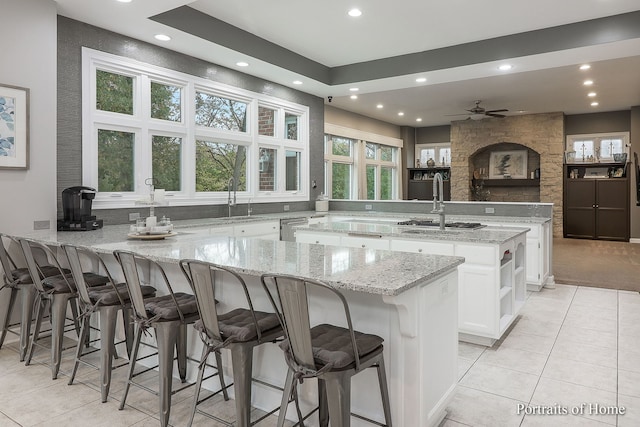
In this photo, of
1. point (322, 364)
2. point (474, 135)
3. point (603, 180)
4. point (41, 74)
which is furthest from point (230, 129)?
point (603, 180)

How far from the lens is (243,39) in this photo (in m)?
4.98

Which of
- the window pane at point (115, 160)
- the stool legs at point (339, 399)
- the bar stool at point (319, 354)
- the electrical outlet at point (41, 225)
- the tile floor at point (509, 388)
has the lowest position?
the tile floor at point (509, 388)

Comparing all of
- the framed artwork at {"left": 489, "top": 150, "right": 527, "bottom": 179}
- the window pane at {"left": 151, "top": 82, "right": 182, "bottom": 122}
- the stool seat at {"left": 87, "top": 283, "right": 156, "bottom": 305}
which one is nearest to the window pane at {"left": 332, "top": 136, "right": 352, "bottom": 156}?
the framed artwork at {"left": 489, "top": 150, "right": 527, "bottom": 179}

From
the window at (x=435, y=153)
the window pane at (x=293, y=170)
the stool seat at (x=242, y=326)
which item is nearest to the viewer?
the stool seat at (x=242, y=326)

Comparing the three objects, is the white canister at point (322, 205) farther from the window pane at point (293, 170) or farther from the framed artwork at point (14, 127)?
the framed artwork at point (14, 127)

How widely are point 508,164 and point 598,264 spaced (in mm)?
4872

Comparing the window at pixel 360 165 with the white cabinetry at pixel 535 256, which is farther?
the window at pixel 360 165

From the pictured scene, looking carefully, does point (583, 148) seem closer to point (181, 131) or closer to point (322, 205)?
point (322, 205)

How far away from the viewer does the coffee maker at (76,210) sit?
12.4ft

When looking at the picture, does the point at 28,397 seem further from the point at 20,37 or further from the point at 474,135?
the point at 474,135

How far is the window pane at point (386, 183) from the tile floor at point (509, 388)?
7.68 m

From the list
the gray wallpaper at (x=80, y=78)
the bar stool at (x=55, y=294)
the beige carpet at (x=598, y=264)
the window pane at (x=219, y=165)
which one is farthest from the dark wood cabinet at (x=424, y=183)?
the bar stool at (x=55, y=294)

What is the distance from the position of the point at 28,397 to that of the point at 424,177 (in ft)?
36.0

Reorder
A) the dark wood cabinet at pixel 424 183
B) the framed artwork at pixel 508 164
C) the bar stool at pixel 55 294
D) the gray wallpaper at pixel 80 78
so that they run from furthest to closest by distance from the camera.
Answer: the dark wood cabinet at pixel 424 183 < the framed artwork at pixel 508 164 < the gray wallpaper at pixel 80 78 < the bar stool at pixel 55 294
